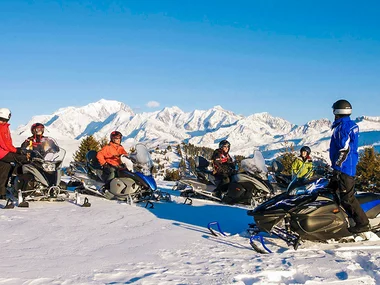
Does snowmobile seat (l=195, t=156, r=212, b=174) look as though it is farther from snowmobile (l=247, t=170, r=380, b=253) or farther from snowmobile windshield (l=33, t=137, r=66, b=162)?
snowmobile (l=247, t=170, r=380, b=253)

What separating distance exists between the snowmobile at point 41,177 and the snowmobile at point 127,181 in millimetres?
867

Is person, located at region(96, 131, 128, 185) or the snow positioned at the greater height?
person, located at region(96, 131, 128, 185)

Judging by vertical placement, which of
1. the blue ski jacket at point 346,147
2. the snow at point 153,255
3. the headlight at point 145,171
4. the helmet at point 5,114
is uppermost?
the helmet at point 5,114

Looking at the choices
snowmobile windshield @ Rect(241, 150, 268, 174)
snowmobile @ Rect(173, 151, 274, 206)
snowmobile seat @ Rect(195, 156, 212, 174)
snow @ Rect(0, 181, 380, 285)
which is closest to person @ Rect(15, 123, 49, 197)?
snow @ Rect(0, 181, 380, 285)

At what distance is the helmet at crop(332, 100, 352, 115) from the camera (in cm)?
518

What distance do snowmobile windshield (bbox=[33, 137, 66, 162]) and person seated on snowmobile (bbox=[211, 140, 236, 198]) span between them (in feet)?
12.1

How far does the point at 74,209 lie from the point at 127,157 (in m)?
1.86

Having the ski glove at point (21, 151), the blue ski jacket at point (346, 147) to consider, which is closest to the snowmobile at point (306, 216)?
the blue ski jacket at point (346, 147)

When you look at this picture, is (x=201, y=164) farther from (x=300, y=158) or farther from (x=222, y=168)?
(x=300, y=158)

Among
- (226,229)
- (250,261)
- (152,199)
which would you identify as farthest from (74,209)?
(250,261)

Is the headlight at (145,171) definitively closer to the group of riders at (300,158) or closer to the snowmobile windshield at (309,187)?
the group of riders at (300,158)

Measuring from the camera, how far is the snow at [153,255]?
375 centimetres

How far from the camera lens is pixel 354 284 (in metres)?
3.59

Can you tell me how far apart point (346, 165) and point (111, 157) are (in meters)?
5.75
